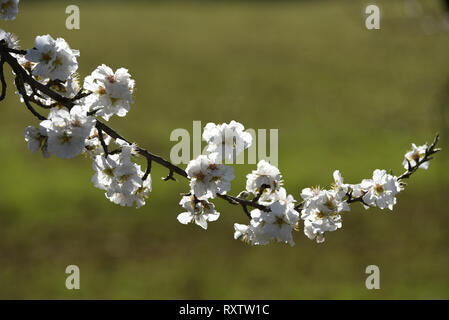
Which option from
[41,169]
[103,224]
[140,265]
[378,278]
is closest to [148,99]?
[41,169]

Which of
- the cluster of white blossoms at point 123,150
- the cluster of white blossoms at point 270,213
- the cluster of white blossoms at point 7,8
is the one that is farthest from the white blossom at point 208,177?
the cluster of white blossoms at point 7,8

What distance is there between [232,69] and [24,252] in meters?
9.77

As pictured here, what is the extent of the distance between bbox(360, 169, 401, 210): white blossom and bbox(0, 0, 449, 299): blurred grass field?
2.05 meters

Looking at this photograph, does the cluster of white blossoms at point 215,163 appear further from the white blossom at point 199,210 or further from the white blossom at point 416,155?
the white blossom at point 416,155

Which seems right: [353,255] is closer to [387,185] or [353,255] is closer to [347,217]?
[347,217]

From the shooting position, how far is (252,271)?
20.3 ft

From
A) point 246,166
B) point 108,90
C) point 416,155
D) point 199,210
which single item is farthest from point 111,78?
point 246,166

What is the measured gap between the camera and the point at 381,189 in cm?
198

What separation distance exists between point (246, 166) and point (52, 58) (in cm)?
764

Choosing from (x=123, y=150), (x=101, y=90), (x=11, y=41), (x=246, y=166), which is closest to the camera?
(x=123, y=150)

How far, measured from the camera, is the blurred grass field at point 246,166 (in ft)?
19.6

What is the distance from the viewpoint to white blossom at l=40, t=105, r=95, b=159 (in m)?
1.64

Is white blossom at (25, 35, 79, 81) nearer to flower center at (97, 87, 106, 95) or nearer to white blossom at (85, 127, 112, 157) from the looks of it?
flower center at (97, 87, 106, 95)

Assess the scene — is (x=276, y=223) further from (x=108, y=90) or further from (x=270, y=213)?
(x=108, y=90)
